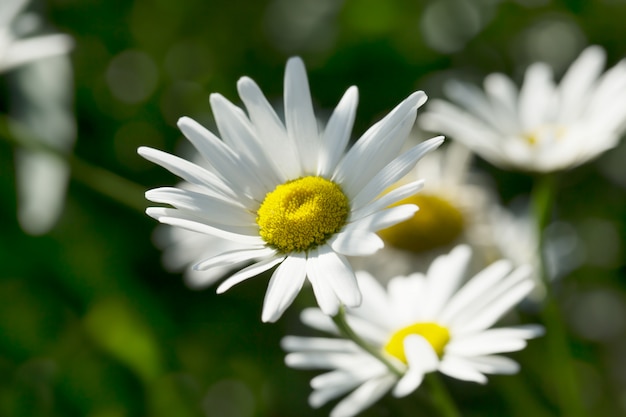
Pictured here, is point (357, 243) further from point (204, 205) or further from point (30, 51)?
point (30, 51)

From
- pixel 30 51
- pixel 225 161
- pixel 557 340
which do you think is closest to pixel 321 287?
pixel 225 161

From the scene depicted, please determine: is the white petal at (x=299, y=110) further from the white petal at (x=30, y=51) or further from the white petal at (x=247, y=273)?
the white petal at (x=30, y=51)

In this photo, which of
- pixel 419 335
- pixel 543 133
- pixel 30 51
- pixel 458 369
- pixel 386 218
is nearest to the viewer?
pixel 386 218

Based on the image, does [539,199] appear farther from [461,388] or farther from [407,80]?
[407,80]

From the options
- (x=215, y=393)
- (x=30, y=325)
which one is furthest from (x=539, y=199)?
(x=30, y=325)

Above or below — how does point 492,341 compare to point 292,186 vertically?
below

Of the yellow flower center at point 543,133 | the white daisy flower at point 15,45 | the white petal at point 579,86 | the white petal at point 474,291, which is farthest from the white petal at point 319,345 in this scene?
the white daisy flower at point 15,45

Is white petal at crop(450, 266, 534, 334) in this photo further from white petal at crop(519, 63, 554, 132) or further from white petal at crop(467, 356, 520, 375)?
white petal at crop(519, 63, 554, 132)
